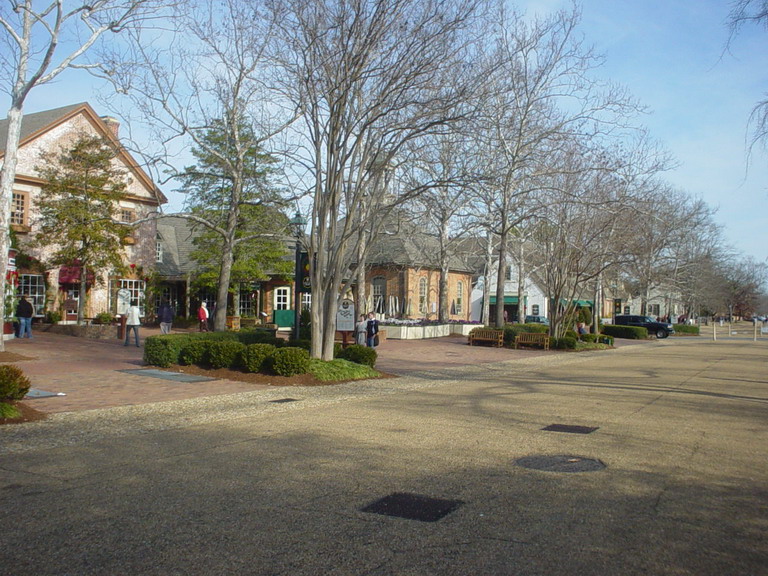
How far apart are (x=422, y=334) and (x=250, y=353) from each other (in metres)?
19.8

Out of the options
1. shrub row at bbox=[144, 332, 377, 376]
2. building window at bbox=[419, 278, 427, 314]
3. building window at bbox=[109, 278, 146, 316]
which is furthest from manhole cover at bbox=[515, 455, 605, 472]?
building window at bbox=[419, 278, 427, 314]

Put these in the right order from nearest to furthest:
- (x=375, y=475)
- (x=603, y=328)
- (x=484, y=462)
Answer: (x=375, y=475) < (x=484, y=462) < (x=603, y=328)

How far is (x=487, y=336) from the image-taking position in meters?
31.0

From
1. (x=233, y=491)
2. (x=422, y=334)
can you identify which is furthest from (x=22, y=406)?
(x=422, y=334)

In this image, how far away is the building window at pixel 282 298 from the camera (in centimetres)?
4344

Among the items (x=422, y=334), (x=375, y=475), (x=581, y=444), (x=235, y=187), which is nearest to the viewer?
(x=375, y=475)

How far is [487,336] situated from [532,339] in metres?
2.04

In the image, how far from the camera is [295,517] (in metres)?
5.50

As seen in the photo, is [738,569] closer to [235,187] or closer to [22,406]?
[22,406]

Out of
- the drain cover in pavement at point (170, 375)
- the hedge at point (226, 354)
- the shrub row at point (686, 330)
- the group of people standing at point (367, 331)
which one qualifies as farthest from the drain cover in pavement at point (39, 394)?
the shrub row at point (686, 330)

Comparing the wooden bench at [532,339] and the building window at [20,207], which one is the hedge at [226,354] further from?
the building window at [20,207]

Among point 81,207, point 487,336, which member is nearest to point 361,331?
point 487,336

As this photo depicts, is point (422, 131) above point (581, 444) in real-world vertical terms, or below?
above

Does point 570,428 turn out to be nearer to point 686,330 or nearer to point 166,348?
point 166,348
